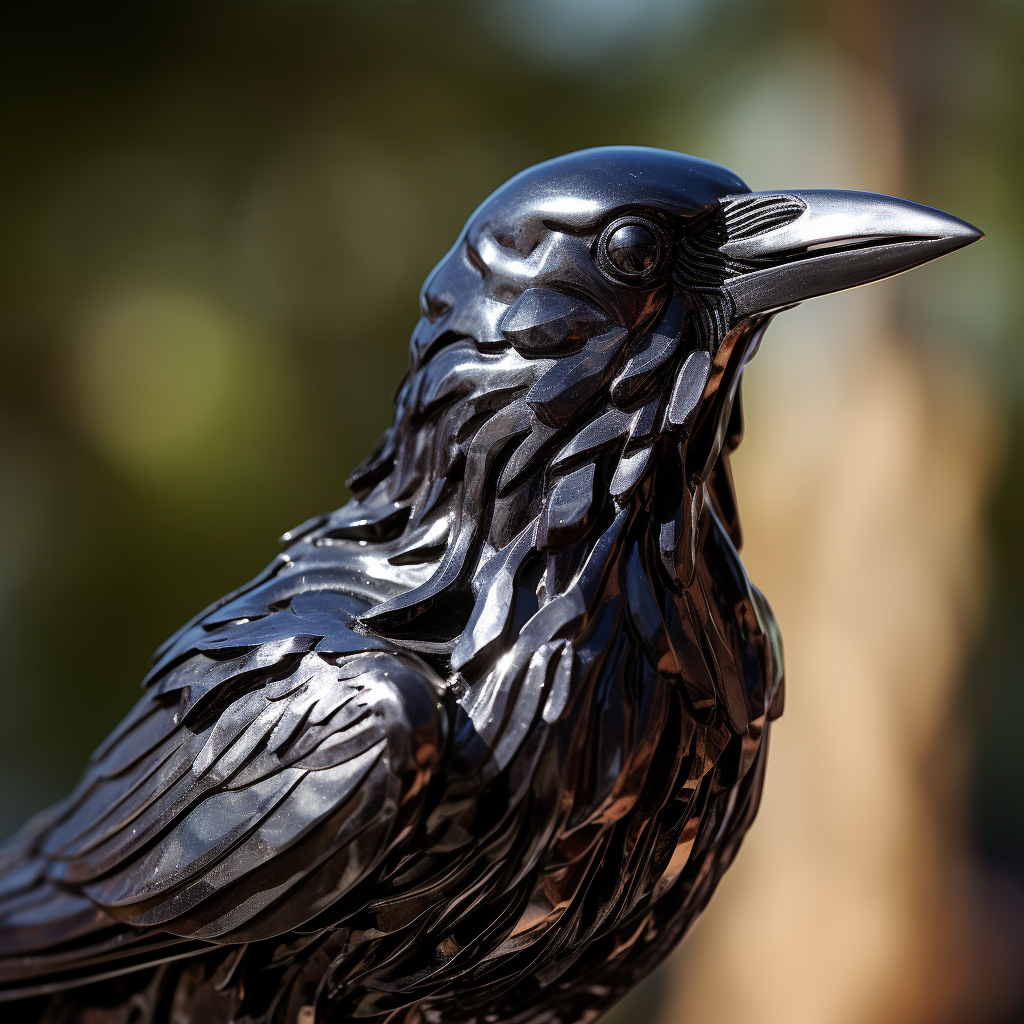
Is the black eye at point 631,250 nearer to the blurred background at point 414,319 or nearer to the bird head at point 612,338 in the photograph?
the bird head at point 612,338

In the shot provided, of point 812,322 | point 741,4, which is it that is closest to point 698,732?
point 812,322

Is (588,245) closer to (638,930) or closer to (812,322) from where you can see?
(638,930)

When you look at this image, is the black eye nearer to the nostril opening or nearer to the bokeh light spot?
the nostril opening

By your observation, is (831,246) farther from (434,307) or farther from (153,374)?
(153,374)

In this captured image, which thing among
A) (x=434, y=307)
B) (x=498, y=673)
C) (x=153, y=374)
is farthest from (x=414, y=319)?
(x=498, y=673)

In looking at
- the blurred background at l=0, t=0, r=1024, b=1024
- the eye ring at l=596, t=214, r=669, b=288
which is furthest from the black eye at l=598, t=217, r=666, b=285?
the blurred background at l=0, t=0, r=1024, b=1024
